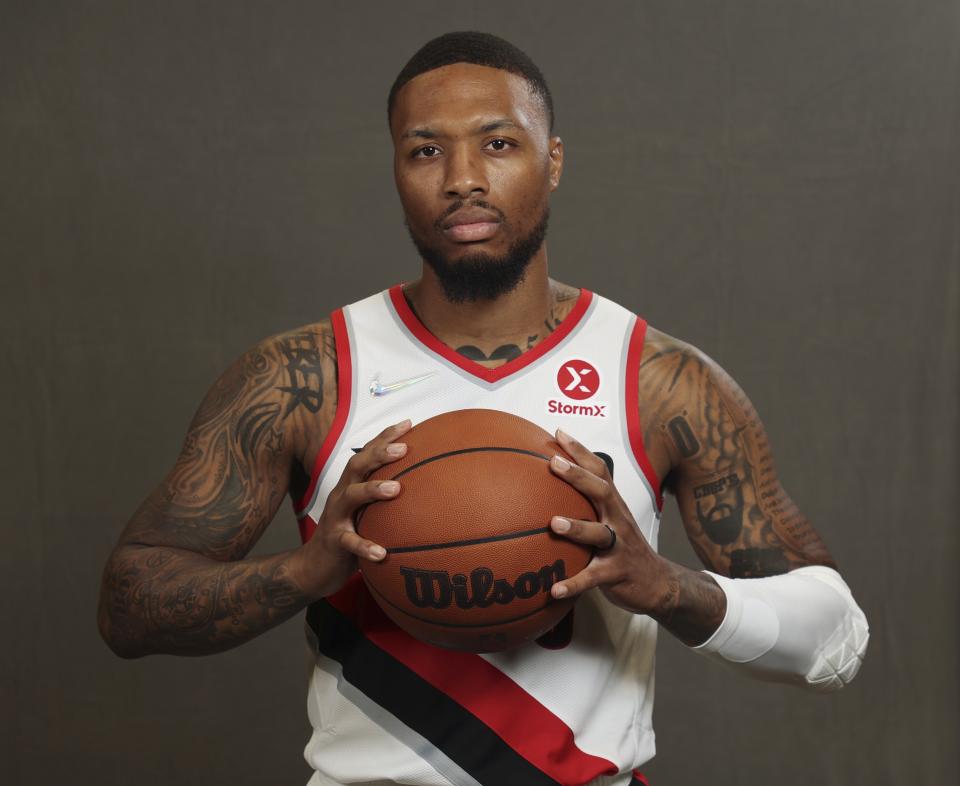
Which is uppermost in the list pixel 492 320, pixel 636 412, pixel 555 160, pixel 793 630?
pixel 555 160

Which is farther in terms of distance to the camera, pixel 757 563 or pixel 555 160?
pixel 555 160

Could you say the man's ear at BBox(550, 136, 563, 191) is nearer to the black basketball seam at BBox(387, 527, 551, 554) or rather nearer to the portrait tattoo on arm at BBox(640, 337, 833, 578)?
the portrait tattoo on arm at BBox(640, 337, 833, 578)

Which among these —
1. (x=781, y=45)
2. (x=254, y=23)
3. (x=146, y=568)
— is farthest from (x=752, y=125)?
(x=146, y=568)

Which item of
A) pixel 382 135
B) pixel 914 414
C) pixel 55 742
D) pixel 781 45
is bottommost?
pixel 55 742

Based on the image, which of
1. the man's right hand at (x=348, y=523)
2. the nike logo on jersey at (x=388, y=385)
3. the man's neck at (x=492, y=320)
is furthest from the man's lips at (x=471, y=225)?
the man's right hand at (x=348, y=523)

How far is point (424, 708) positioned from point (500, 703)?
13 cm

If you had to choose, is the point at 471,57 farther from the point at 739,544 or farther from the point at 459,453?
the point at 739,544

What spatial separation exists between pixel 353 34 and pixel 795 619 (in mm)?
2452

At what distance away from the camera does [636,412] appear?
94.6 inches

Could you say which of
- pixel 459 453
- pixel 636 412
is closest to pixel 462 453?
pixel 459 453

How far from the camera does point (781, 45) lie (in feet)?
13.3

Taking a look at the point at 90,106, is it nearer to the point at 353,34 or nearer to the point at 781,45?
the point at 353,34

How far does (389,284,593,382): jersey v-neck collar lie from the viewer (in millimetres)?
2438

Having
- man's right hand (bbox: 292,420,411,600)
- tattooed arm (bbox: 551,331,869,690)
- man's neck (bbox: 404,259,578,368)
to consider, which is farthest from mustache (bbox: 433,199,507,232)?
man's right hand (bbox: 292,420,411,600)
